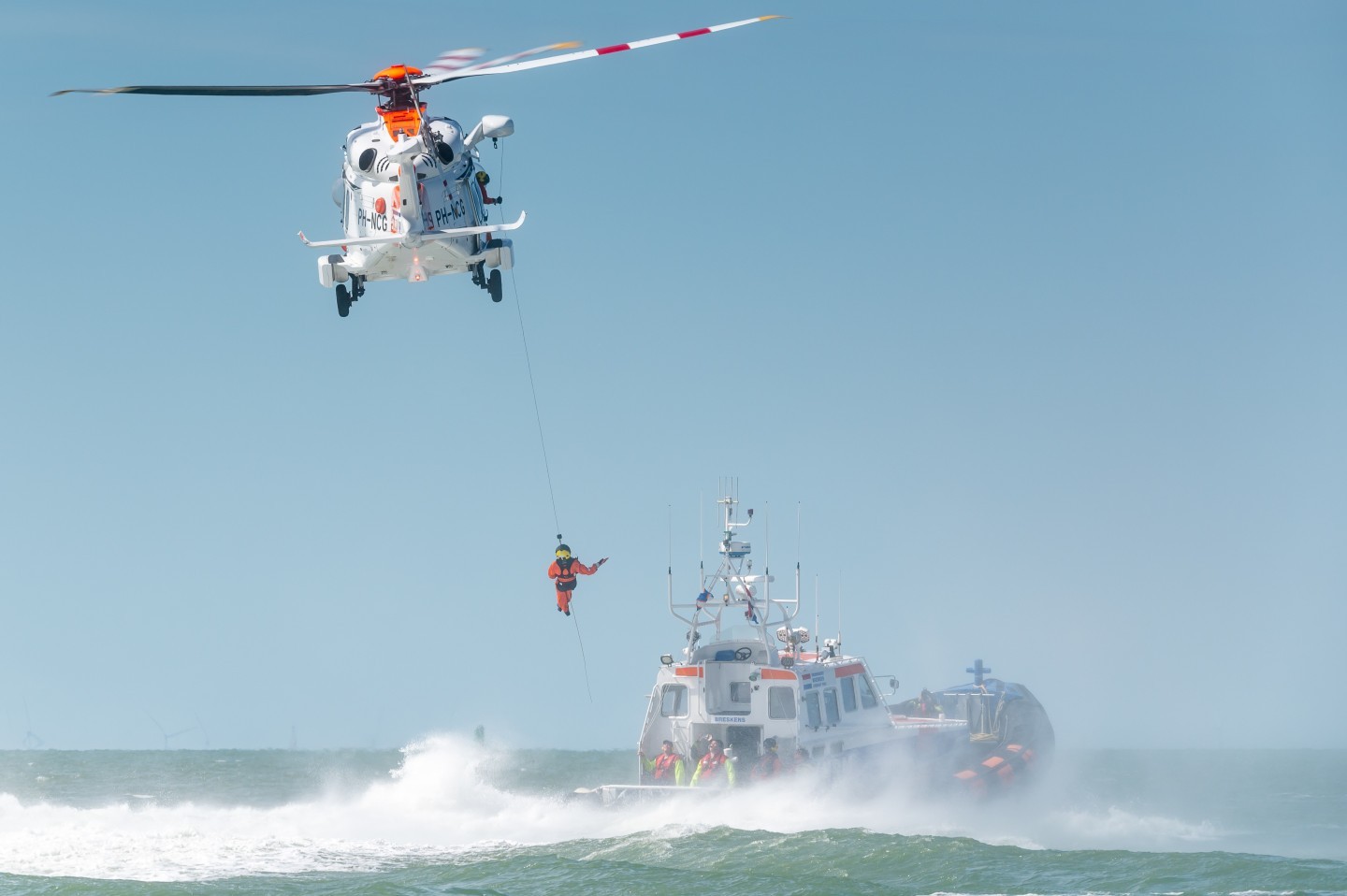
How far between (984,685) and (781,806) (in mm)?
7840

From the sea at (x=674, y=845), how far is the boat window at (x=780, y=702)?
1193 millimetres

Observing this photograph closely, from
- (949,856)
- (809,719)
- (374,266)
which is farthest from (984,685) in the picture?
(374,266)

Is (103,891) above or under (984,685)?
under

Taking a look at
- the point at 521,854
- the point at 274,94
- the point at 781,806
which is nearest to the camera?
the point at 274,94

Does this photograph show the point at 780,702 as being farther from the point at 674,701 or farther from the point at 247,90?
the point at 247,90

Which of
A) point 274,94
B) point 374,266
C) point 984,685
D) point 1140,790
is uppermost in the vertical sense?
point 274,94

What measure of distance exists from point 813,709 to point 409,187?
37.3 ft

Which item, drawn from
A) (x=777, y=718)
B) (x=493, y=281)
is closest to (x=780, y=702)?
(x=777, y=718)

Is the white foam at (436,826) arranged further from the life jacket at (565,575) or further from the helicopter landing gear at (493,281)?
the helicopter landing gear at (493,281)

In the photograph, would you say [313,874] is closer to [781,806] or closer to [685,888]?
[685,888]

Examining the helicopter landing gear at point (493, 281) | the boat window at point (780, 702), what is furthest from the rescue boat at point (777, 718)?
the helicopter landing gear at point (493, 281)

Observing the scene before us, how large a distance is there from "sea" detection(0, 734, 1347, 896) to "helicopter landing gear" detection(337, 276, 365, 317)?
7412 mm

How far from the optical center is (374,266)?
1842 centimetres

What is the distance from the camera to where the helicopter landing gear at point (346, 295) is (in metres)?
19.2
